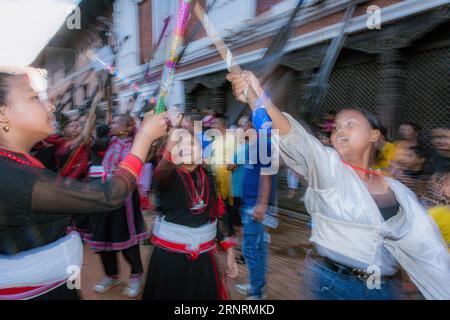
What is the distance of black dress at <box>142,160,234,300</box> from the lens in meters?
2.18

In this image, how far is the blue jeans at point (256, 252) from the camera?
10.3 ft

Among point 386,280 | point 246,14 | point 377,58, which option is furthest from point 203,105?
point 386,280

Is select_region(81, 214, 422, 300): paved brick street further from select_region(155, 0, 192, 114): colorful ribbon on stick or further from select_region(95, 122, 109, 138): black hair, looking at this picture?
select_region(155, 0, 192, 114): colorful ribbon on stick

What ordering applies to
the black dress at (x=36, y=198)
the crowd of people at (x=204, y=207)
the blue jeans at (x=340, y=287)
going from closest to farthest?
the black dress at (x=36, y=198)
the crowd of people at (x=204, y=207)
the blue jeans at (x=340, y=287)

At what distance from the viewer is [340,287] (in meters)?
1.74

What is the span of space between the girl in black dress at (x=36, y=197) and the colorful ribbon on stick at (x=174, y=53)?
0.07 m

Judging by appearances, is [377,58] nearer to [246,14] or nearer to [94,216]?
[246,14]

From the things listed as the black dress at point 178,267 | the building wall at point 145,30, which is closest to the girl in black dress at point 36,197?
the black dress at point 178,267

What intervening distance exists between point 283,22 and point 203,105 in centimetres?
384

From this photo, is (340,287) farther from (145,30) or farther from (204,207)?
(145,30)

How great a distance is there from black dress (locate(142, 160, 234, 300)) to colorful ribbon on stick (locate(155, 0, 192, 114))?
2.61 ft

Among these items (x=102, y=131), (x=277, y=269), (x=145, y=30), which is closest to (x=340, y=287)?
(x=277, y=269)

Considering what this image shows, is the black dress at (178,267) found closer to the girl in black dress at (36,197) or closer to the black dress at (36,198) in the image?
the girl in black dress at (36,197)

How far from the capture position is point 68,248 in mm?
1526
